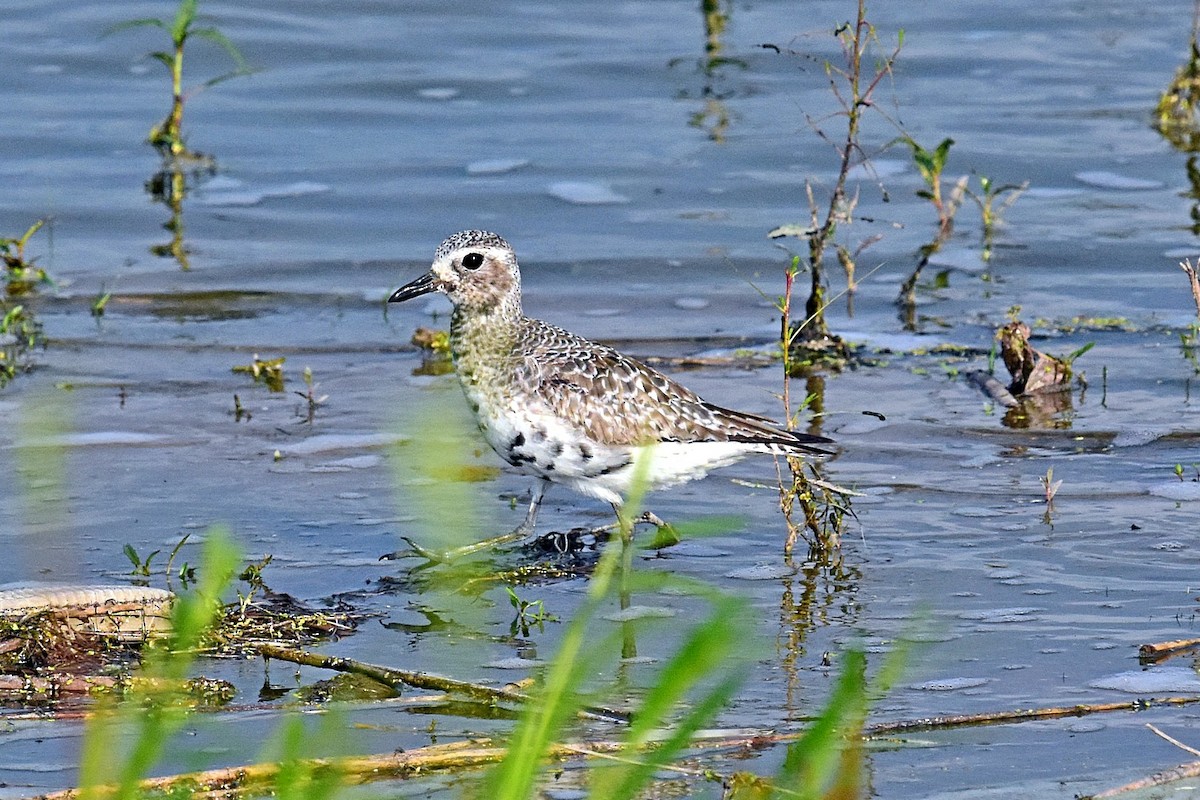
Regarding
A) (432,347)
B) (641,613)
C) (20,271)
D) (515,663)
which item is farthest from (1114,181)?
(515,663)

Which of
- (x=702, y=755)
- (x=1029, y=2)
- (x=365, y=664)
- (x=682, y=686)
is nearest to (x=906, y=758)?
(x=702, y=755)

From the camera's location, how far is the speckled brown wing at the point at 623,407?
253 inches

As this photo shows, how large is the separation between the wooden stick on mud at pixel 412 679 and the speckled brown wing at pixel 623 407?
168 centimetres

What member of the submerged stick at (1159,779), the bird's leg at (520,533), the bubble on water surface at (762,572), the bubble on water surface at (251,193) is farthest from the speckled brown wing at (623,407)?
the bubble on water surface at (251,193)

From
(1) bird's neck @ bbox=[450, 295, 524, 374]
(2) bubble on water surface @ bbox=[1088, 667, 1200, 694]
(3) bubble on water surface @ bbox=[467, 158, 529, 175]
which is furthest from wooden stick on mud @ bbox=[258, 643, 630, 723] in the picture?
(3) bubble on water surface @ bbox=[467, 158, 529, 175]

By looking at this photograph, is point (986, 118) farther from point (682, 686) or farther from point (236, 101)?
point (682, 686)

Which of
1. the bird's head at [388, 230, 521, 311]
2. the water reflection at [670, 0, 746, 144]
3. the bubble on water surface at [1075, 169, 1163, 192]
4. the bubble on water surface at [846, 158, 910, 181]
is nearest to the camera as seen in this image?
the bird's head at [388, 230, 521, 311]

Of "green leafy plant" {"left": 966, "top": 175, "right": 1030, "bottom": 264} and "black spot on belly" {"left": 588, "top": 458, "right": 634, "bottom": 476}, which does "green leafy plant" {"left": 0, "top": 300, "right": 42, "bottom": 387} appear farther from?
"green leafy plant" {"left": 966, "top": 175, "right": 1030, "bottom": 264}

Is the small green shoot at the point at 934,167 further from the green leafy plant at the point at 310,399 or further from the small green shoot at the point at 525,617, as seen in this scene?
the small green shoot at the point at 525,617

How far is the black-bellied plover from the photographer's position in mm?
6375

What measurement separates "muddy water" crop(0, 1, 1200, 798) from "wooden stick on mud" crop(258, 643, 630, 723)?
83 millimetres

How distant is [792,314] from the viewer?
9.81 m

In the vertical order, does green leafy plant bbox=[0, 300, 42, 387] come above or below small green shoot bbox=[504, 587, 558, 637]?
above

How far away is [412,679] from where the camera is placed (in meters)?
4.79
